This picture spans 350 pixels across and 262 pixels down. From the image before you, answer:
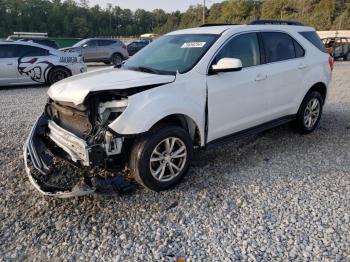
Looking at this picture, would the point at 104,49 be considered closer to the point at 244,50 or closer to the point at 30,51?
the point at 30,51

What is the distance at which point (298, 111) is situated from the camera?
526 centimetres

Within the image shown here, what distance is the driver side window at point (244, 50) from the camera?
13.3ft

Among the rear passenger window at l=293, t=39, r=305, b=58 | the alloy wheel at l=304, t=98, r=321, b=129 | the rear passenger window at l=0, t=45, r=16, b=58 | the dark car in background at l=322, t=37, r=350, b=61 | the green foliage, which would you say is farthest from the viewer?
the green foliage

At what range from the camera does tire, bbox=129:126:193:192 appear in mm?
3336

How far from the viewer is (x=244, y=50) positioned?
168 inches

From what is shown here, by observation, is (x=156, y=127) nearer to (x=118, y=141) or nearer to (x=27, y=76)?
(x=118, y=141)

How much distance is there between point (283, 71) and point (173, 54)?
1.64m

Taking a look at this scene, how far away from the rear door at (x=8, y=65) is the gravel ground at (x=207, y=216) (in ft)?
20.8

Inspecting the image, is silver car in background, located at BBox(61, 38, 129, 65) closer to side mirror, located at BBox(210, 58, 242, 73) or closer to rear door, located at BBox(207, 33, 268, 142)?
rear door, located at BBox(207, 33, 268, 142)

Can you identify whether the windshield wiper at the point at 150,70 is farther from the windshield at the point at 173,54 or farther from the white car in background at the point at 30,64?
the white car in background at the point at 30,64

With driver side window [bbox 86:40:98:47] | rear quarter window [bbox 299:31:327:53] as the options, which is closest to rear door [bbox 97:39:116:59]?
driver side window [bbox 86:40:98:47]

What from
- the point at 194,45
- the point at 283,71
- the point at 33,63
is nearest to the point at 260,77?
the point at 283,71

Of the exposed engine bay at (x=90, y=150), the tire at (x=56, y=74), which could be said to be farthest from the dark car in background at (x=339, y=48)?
the exposed engine bay at (x=90, y=150)

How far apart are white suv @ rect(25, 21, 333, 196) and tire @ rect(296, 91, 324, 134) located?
0.31m
